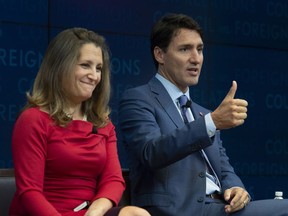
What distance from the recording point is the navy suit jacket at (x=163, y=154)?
9.11 ft

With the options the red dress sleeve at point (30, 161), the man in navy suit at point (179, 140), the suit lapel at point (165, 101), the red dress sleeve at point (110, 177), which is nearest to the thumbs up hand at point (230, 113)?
the man in navy suit at point (179, 140)

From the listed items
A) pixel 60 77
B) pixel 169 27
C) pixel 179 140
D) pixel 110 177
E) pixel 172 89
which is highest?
pixel 169 27

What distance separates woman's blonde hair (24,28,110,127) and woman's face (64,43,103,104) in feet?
0.06

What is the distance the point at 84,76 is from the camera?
8.92 ft

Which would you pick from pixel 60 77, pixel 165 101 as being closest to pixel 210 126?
pixel 165 101

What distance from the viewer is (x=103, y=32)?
5027mm

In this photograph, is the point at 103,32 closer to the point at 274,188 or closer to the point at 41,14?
the point at 41,14

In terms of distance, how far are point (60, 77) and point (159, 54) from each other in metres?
0.71

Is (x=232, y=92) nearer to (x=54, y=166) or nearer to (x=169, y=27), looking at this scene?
(x=169, y=27)

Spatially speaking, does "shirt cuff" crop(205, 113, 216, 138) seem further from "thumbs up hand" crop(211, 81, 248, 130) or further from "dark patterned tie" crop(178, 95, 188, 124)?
"dark patterned tie" crop(178, 95, 188, 124)

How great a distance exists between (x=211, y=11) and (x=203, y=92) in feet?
2.14

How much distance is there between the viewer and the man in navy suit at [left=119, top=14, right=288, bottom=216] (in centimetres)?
277

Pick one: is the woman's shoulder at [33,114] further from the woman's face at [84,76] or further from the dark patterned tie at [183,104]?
the dark patterned tie at [183,104]

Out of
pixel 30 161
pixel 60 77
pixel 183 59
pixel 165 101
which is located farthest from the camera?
pixel 183 59
